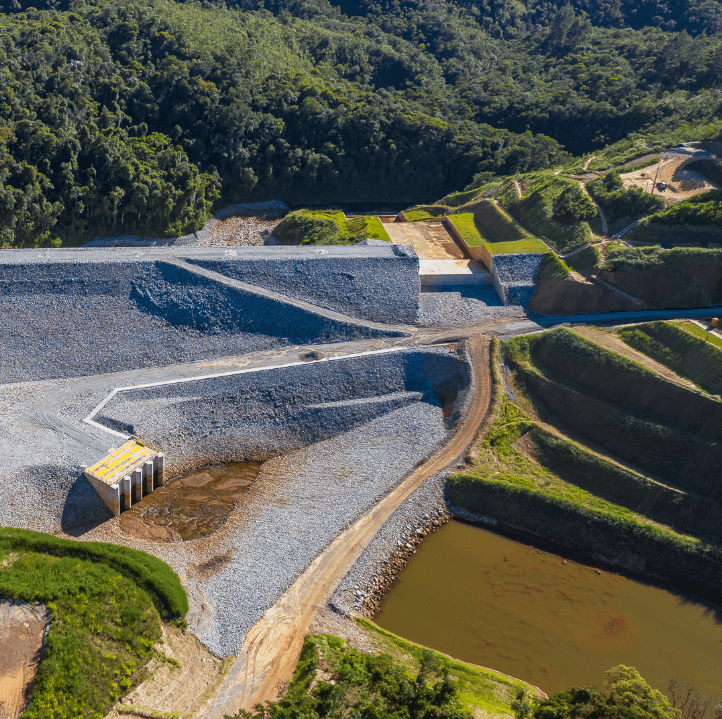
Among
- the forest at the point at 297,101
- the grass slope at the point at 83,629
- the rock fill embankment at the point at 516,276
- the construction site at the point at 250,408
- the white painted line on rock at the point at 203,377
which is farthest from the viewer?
the forest at the point at 297,101

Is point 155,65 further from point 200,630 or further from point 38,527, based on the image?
point 200,630

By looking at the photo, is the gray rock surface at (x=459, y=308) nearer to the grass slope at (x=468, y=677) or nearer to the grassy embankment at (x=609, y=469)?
the grassy embankment at (x=609, y=469)

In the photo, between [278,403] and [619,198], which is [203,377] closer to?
[278,403]

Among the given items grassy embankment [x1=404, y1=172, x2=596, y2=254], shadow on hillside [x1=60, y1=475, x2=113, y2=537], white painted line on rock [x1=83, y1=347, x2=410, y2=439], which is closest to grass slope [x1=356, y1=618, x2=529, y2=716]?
shadow on hillside [x1=60, y1=475, x2=113, y2=537]

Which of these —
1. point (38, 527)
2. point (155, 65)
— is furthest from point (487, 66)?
point (38, 527)

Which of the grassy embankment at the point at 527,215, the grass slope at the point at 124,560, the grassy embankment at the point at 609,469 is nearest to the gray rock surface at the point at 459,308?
the grassy embankment at the point at 527,215

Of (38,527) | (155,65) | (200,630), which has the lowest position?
(200,630)

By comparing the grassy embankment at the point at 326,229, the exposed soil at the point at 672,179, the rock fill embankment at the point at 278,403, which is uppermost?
the exposed soil at the point at 672,179
